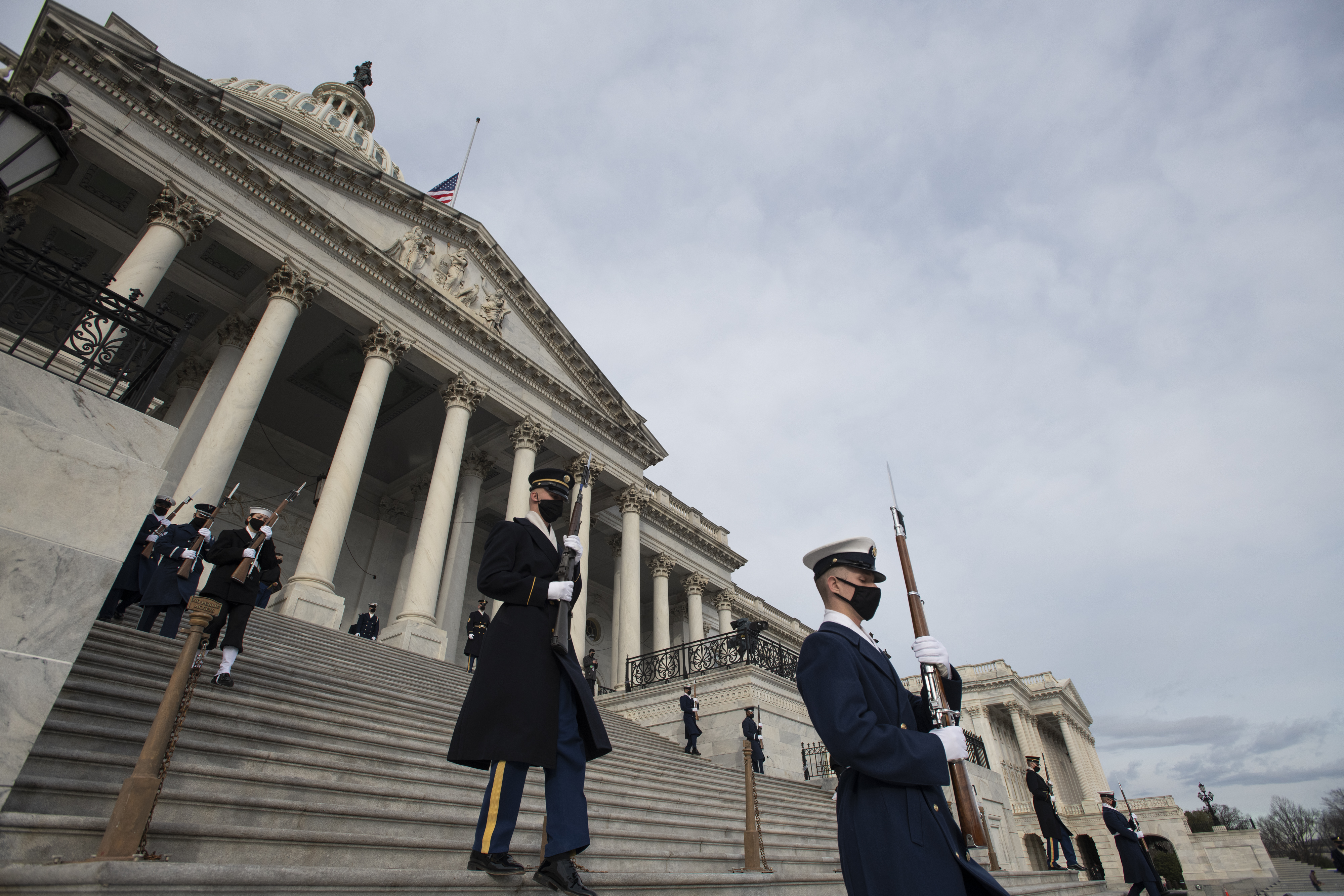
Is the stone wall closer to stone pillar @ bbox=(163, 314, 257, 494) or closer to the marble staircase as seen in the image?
the marble staircase

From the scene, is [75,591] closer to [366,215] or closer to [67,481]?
[67,481]

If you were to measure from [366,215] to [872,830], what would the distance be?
67.3 ft

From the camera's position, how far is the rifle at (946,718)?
8.85ft

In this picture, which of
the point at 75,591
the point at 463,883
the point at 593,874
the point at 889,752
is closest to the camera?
the point at 889,752

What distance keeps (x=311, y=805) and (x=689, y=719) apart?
36.6 feet

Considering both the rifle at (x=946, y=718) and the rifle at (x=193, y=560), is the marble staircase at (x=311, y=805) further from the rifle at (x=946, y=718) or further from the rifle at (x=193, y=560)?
the rifle at (x=946, y=718)

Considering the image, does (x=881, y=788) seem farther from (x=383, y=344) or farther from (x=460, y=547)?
(x=460, y=547)

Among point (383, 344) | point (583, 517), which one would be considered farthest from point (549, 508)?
point (583, 517)

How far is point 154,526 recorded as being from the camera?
8508 mm

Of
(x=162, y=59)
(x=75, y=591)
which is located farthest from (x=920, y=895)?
(x=162, y=59)

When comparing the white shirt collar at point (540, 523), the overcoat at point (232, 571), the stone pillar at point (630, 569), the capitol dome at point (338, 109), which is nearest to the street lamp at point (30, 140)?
the white shirt collar at point (540, 523)

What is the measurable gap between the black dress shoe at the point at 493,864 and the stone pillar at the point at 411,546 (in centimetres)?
1492

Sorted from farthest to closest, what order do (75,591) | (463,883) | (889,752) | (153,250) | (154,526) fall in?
(153,250)
(154,526)
(75,591)
(463,883)
(889,752)

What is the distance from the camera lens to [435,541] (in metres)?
16.8
